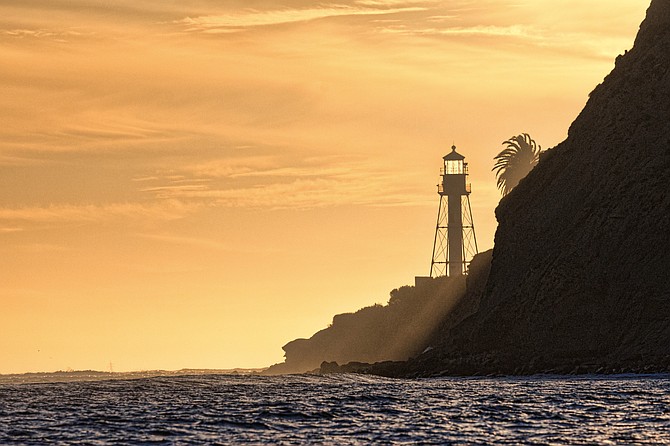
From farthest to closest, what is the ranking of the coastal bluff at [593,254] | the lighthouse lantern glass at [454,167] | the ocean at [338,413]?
the lighthouse lantern glass at [454,167] → the coastal bluff at [593,254] → the ocean at [338,413]

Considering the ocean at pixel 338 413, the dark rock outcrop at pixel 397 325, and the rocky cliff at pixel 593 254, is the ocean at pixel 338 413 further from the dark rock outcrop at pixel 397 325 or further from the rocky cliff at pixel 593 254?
the dark rock outcrop at pixel 397 325

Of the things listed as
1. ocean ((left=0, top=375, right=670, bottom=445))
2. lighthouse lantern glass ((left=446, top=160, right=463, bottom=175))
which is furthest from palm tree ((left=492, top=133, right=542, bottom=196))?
ocean ((left=0, top=375, right=670, bottom=445))

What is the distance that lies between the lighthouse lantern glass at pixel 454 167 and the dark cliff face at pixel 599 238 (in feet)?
158

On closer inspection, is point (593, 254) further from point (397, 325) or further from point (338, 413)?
point (397, 325)

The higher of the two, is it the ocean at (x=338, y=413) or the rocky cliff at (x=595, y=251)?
the rocky cliff at (x=595, y=251)

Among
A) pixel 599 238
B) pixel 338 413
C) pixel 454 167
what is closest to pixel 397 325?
pixel 454 167

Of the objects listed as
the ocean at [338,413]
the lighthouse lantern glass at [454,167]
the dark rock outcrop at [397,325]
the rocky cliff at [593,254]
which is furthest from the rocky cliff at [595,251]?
the lighthouse lantern glass at [454,167]

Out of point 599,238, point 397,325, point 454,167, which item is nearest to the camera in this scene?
point 599,238

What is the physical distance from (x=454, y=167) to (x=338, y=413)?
98308mm

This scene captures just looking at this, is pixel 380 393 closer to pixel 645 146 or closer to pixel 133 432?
pixel 133 432

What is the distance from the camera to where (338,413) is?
41625 mm

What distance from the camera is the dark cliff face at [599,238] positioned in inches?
2879

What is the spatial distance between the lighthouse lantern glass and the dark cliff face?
1894 inches

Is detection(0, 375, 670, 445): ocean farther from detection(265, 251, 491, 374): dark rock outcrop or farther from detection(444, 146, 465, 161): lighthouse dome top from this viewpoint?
detection(444, 146, 465, 161): lighthouse dome top
